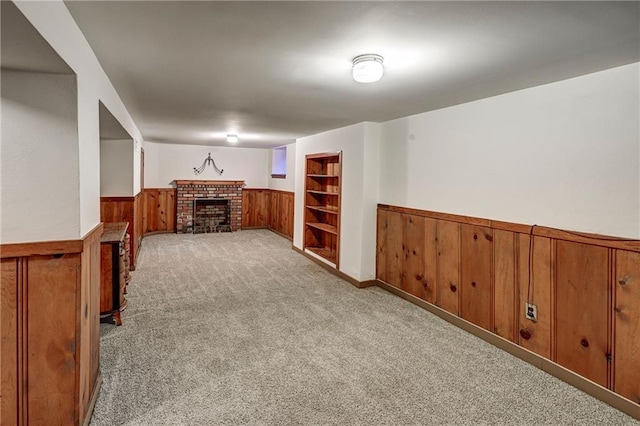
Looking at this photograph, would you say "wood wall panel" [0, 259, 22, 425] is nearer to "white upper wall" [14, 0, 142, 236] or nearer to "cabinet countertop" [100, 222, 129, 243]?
"white upper wall" [14, 0, 142, 236]

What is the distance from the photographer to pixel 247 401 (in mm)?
2254

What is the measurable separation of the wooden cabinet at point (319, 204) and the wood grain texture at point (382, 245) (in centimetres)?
127

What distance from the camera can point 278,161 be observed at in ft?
29.8

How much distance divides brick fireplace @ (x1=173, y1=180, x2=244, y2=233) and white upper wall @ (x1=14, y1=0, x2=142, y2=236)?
19.2 feet

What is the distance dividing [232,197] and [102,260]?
18.3ft

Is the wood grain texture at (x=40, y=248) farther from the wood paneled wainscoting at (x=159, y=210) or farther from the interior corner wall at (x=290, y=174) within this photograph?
the wood paneled wainscoting at (x=159, y=210)

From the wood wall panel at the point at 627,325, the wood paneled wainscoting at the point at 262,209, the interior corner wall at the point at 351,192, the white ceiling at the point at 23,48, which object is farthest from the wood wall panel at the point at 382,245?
the wood paneled wainscoting at the point at 262,209

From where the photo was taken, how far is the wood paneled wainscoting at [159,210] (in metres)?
8.08

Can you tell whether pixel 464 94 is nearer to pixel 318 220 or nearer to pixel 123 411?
pixel 123 411

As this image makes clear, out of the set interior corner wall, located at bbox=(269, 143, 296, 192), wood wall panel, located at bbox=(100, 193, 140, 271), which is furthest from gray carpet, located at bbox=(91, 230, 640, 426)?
interior corner wall, located at bbox=(269, 143, 296, 192)

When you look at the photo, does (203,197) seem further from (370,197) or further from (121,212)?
(370,197)

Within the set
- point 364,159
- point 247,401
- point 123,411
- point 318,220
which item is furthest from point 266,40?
point 318,220

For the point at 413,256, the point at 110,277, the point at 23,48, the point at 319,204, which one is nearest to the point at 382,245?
the point at 413,256

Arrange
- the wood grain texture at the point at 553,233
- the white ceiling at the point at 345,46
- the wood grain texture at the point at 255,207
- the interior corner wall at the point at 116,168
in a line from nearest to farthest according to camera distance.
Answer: the white ceiling at the point at 345,46 → the wood grain texture at the point at 553,233 → the interior corner wall at the point at 116,168 → the wood grain texture at the point at 255,207
